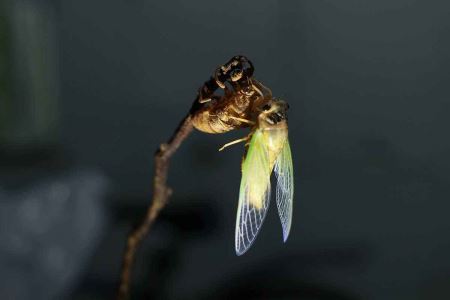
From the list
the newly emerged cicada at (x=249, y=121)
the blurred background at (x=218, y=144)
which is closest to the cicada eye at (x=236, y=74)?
the newly emerged cicada at (x=249, y=121)

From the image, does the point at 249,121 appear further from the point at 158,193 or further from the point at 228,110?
the point at 158,193

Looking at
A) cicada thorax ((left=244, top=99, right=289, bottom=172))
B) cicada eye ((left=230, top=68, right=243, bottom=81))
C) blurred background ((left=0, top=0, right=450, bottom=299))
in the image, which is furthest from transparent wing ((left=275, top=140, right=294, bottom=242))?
blurred background ((left=0, top=0, right=450, bottom=299))

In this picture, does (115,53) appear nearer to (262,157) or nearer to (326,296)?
(326,296)

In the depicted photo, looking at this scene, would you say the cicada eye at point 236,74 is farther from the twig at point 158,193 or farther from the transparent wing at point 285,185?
the transparent wing at point 285,185

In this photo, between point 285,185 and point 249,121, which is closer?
point 249,121

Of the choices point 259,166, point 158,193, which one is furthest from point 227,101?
point 158,193

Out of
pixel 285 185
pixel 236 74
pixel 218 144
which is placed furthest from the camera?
pixel 218 144

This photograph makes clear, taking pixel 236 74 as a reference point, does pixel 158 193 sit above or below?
below

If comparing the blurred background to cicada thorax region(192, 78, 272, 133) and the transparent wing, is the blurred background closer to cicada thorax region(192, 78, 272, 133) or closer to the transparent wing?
A: the transparent wing
